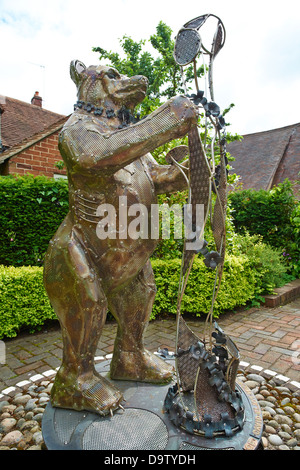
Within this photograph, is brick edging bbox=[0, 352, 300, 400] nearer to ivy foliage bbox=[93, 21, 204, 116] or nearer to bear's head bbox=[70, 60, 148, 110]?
bear's head bbox=[70, 60, 148, 110]

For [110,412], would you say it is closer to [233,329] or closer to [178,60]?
[178,60]

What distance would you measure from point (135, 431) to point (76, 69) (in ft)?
6.81

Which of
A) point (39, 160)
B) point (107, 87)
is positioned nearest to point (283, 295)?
point (107, 87)

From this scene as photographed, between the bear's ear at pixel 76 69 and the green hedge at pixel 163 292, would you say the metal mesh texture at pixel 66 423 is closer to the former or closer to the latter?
the bear's ear at pixel 76 69

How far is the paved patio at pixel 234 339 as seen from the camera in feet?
10.4

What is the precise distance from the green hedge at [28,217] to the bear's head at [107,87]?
11.9 feet

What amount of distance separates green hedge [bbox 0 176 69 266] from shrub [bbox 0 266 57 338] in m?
0.90

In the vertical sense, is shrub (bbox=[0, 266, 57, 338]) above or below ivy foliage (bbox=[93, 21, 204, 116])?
below

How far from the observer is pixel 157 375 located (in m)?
2.16

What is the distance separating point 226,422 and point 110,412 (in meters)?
0.64

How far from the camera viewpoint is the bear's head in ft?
5.98

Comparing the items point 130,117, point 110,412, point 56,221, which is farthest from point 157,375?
point 56,221

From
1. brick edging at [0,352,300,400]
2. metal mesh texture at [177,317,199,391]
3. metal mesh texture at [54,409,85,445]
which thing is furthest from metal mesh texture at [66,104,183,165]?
brick edging at [0,352,300,400]

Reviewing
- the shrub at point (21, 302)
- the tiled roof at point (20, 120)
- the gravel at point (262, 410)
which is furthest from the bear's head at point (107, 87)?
the tiled roof at point (20, 120)
